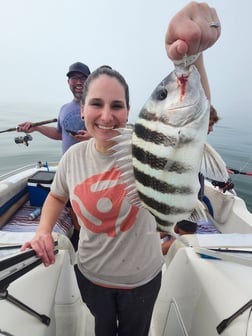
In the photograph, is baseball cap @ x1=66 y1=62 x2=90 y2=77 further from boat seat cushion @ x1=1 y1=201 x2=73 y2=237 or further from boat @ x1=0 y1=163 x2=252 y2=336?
boat @ x1=0 y1=163 x2=252 y2=336

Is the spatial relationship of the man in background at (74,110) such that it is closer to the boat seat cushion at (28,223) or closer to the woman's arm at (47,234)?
the boat seat cushion at (28,223)

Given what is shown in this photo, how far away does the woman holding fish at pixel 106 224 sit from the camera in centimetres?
114

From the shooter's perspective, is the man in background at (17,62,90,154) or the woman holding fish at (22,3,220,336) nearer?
the woman holding fish at (22,3,220,336)

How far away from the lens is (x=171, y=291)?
6.14 feet

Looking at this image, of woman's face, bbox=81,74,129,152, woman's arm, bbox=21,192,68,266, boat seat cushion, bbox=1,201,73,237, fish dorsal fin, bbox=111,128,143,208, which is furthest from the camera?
boat seat cushion, bbox=1,201,73,237

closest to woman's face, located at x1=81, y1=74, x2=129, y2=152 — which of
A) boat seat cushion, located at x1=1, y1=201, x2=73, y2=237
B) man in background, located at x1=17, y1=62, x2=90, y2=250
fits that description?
man in background, located at x1=17, y1=62, x2=90, y2=250

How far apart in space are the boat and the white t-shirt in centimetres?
24

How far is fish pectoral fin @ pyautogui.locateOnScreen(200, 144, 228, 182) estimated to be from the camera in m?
0.74

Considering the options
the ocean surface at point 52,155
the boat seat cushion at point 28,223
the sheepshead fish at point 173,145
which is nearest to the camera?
the sheepshead fish at point 173,145

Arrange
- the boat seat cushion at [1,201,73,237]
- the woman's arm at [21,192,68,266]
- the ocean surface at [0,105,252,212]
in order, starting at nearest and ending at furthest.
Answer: the woman's arm at [21,192,68,266]
the boat seat cushion at [1,201,73,237]
the ocean surface at [0,105,252,212]

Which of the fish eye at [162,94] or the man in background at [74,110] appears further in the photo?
the man in background at [74,110]

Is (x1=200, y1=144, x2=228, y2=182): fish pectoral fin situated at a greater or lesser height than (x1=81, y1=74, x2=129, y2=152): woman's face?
lesser

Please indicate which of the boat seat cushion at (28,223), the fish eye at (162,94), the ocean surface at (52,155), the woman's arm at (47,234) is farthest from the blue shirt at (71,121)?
the ocean surface at (52,155)

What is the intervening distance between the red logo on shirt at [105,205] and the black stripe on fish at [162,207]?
37 centimetres
